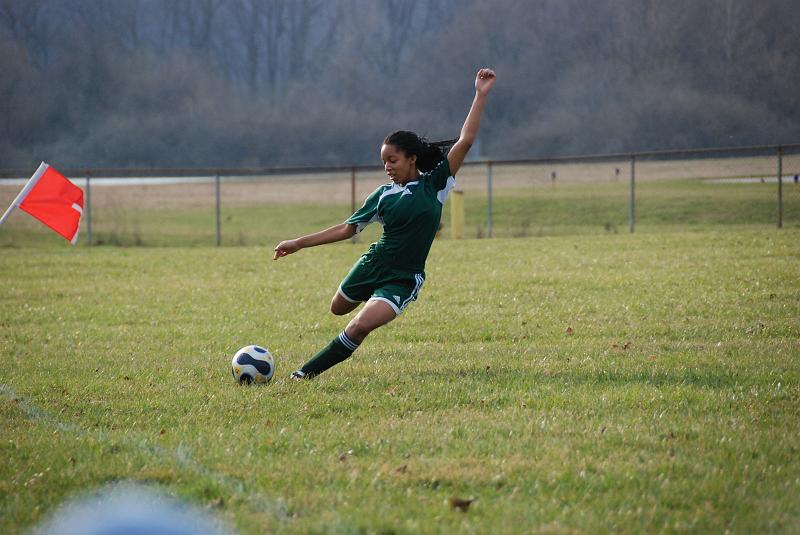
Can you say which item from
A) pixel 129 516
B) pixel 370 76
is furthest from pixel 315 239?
pixel 370 76

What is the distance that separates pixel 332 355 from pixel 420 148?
1802mm

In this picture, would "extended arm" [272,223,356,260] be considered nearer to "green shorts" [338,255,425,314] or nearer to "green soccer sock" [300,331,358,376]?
"green shorts" [338,255,425,314]

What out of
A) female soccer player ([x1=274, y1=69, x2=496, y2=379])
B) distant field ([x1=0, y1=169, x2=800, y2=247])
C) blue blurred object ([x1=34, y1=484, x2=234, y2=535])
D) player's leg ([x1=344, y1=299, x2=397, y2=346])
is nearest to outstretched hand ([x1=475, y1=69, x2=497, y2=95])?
female soccer player ([x1=274, y1=69, x2=496, y2=379])

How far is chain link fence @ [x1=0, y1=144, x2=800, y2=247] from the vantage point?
2769 centimetres

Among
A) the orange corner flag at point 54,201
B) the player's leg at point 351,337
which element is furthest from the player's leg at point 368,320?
the orange corner flag at point 54,201

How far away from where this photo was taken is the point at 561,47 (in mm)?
96750

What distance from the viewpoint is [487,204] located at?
3875 centimetres

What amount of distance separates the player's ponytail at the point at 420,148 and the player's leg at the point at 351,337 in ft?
4.03

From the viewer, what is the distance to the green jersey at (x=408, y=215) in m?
7.54

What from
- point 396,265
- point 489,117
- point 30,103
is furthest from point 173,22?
point 396,265

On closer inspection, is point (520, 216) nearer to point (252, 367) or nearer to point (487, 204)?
point (487, 204)

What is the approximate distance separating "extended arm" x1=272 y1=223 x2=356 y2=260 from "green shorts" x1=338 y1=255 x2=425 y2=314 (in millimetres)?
275

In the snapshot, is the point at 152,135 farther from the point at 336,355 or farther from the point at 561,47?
the point at 336,355

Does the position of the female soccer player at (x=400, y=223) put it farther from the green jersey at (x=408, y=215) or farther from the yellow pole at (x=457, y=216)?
the yellow pole at (x=457, y=216)
